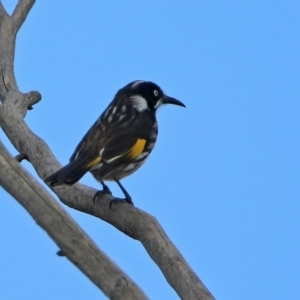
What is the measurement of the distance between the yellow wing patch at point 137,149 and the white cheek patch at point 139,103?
700mm

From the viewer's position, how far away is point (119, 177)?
8453mm

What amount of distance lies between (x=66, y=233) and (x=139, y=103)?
463 centimetres

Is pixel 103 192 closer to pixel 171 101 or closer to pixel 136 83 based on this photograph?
pixel 136 83

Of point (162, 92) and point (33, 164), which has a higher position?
point (162, 92)

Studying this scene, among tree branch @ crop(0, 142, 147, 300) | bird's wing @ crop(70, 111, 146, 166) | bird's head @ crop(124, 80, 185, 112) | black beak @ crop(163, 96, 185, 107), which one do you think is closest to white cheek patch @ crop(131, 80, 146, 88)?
bird's head @ crop(124, 80, 185, 112)

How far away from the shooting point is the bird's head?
9.14 metres

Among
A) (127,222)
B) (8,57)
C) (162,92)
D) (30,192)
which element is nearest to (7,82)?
(8,57)

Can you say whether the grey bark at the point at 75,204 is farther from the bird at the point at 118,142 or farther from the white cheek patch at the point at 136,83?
the white cheek patch at the point at 136,83

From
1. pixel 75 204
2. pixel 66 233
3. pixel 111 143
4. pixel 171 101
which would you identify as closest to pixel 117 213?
pixel 75 204

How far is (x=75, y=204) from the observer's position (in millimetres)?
7898

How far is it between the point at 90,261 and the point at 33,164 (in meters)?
4.02

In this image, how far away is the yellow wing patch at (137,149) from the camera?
8086 millimetres

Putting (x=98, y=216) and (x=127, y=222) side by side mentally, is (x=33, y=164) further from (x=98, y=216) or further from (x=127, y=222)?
(x=127, y=222)

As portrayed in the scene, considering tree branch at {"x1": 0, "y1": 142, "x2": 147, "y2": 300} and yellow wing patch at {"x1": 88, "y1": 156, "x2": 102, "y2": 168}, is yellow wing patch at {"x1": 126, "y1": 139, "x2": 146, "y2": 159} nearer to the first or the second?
yellow wing patch at {"x1": 88, "y1": 156, "x2": 102, "y2": 168}
